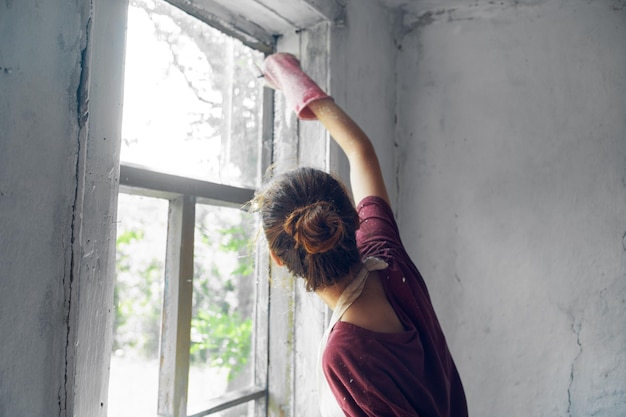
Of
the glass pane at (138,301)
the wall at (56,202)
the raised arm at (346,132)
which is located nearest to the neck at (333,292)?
the raised arm at (346,132)

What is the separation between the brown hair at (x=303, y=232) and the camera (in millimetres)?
1029

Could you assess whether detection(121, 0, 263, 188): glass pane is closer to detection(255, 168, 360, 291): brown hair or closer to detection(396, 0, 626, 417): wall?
detection(255, 168, 360, 291): brown hair

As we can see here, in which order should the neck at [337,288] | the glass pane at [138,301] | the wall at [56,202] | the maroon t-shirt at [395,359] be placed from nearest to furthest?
the wall at [56,202]
the maroon t-shirt at [395,359]
the neck at [337,288]
the glass pane at [138,301]

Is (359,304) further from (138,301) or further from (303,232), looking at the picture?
(138,301)

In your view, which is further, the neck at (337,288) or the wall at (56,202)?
the neck at (337,288)

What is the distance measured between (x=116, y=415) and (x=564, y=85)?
1.69m

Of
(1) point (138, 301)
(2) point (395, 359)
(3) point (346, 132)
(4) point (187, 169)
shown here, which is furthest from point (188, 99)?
(1) point (138, 301)

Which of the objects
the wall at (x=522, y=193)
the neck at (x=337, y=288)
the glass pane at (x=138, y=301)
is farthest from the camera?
the wall at (x=522, y=193)

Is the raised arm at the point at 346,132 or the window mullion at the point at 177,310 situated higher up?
the raised arm at the point at 346,132

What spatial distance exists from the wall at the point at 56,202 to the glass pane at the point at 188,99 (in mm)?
290

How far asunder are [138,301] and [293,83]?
196 cm

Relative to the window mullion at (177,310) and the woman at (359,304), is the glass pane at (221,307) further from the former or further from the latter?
the woman at (359,304)

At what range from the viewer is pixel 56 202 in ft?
2.73

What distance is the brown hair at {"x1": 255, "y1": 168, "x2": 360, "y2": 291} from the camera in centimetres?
103
